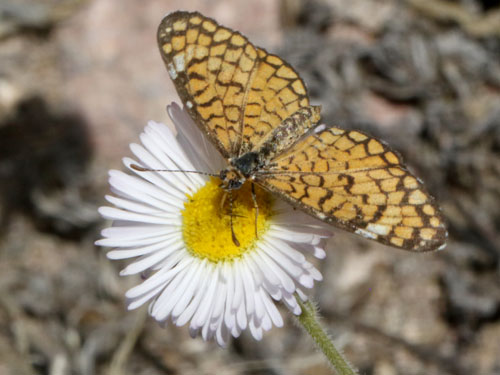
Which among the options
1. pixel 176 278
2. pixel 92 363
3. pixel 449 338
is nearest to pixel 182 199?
pixel 176 278

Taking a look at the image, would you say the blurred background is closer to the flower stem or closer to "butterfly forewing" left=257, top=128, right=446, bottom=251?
the flower stem

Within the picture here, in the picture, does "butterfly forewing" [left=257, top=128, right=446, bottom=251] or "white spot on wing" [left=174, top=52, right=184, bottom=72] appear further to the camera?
"white spot on wing" [left=174, top=52, right=184, bottom=72]

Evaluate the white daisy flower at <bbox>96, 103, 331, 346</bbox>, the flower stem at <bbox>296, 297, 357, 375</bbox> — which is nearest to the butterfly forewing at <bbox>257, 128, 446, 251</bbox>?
the white daisy flower at <bbox>96, 103, 331, 346</bbox>

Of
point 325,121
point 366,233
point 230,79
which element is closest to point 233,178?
point 230,79

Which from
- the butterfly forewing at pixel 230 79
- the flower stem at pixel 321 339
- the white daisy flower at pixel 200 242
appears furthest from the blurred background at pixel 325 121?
the butterfly forewing at pixel 230 79

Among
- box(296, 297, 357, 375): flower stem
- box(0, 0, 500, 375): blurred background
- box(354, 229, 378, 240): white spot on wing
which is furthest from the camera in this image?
box(0, 0, 500, 375): blurred background

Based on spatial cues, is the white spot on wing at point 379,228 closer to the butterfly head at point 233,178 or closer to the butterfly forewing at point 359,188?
the butterfly forewing at point 359,188
